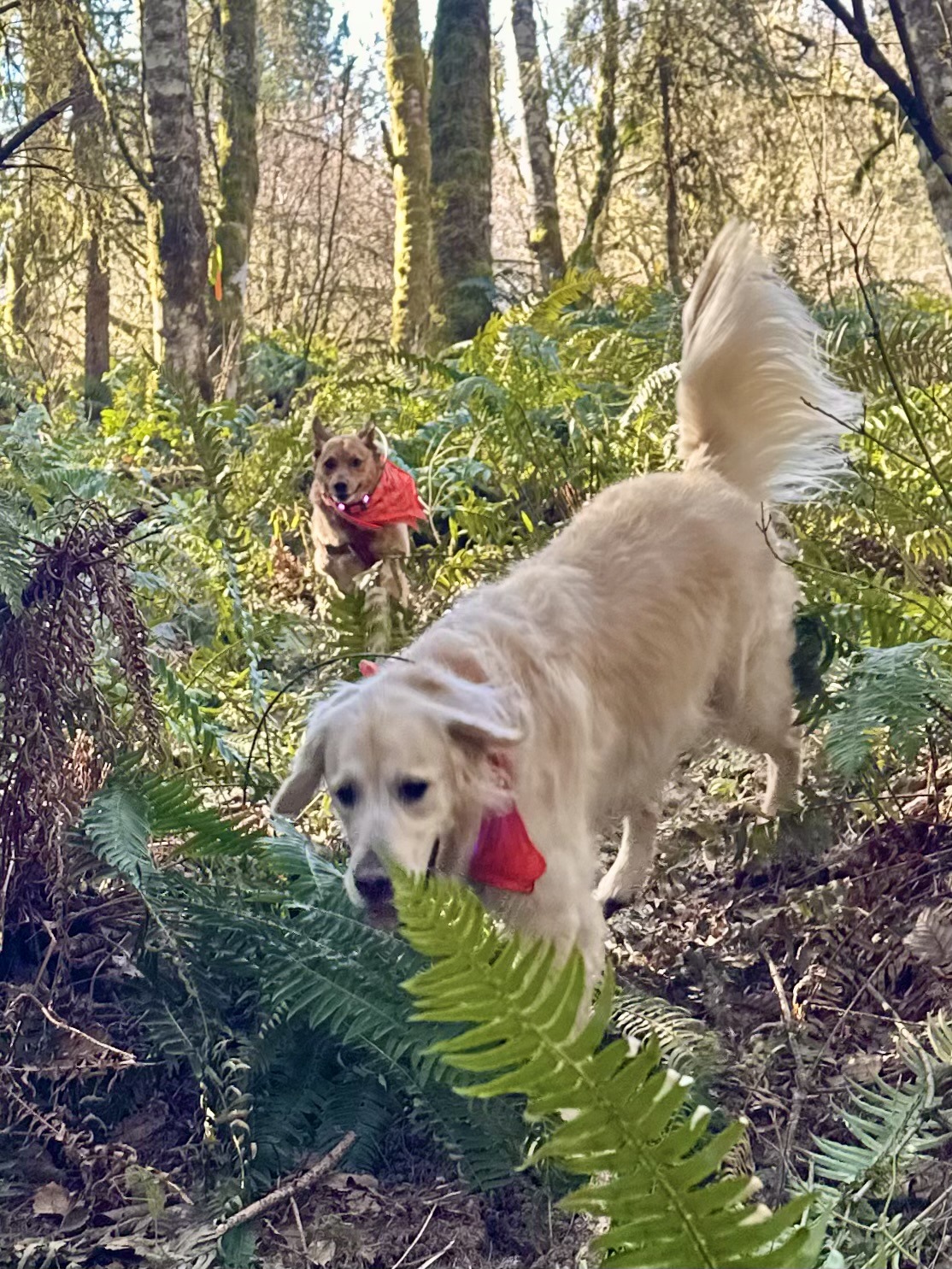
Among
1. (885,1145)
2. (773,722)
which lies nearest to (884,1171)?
(885,1145)

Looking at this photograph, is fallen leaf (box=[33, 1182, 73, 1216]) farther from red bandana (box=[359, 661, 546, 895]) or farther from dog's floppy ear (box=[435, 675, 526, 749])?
dog's floppy ear (box=[435, 675, 526, 749])

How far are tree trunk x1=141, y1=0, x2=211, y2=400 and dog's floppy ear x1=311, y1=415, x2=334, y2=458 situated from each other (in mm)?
1843

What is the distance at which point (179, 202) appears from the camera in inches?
354

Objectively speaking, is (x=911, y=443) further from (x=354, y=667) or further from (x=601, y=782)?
(x=354, y=667)

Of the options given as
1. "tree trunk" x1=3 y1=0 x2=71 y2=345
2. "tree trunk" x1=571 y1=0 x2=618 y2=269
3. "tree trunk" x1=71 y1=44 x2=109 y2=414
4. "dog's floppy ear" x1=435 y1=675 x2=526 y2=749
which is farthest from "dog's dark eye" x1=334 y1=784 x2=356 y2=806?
"tree trunk" x1=571 y1=0 x2=618 y2=269

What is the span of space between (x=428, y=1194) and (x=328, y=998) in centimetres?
43

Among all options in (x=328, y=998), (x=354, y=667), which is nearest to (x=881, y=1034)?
(x=328, y=998)

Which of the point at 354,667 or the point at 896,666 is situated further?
the point at 354,667

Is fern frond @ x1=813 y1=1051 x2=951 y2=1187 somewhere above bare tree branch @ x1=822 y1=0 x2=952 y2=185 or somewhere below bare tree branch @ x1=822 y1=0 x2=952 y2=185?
below

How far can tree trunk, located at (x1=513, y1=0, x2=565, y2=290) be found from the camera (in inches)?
511

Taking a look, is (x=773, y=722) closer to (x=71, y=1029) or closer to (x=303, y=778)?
(x=303, y=778)

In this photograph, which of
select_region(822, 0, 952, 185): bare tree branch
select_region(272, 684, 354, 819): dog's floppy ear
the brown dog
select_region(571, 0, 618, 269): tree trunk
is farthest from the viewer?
select_region(571, 0, 618, 269): tree trunk

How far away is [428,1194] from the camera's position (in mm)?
2355

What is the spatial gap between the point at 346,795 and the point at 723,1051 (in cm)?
106
